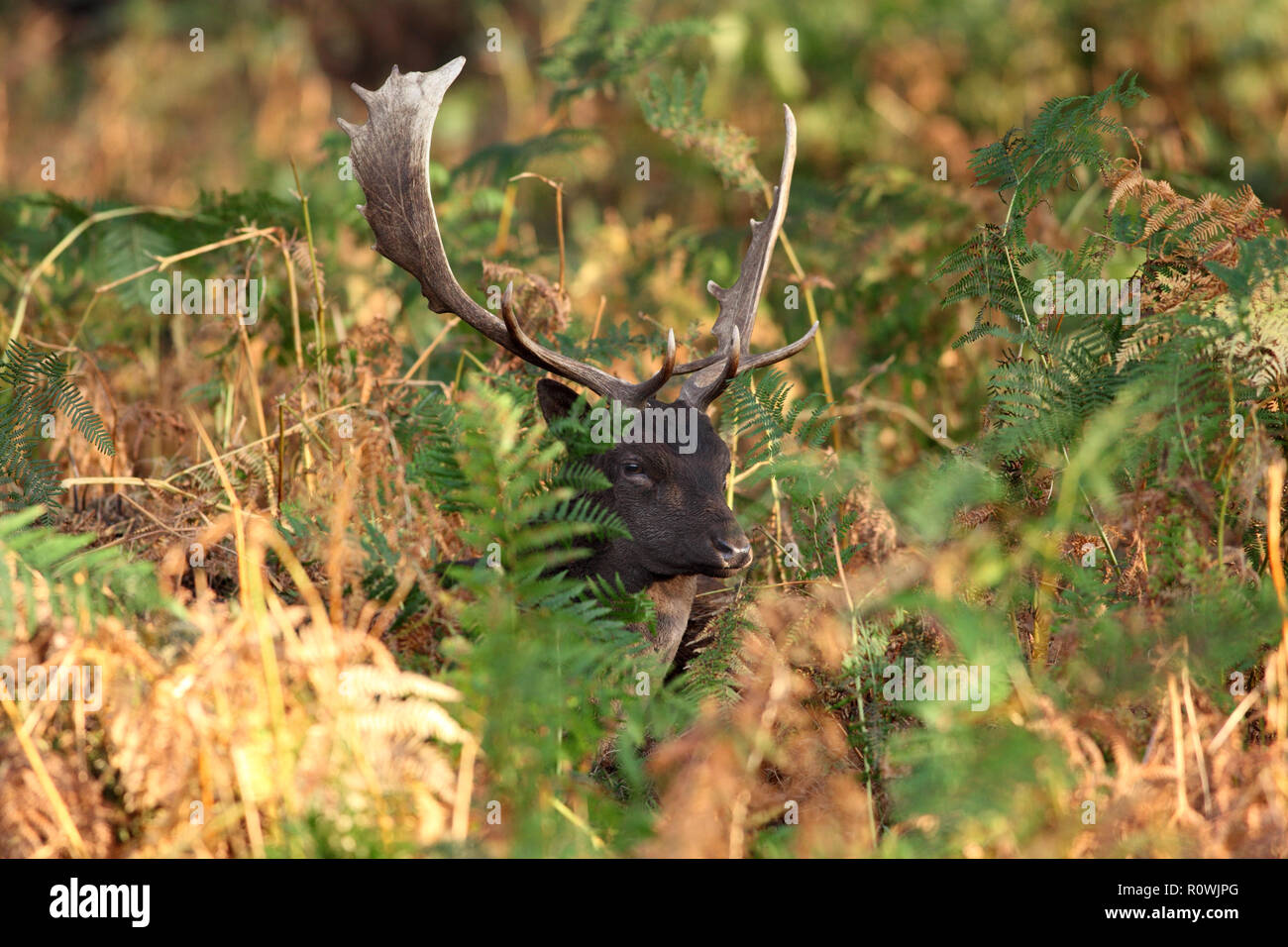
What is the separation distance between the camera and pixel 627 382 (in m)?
5.18

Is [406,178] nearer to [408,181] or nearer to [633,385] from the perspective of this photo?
[408,181]

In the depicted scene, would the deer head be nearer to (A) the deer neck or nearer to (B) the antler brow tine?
A: (B) the antler brow tine

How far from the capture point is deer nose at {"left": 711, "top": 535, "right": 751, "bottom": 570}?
4.83 metres

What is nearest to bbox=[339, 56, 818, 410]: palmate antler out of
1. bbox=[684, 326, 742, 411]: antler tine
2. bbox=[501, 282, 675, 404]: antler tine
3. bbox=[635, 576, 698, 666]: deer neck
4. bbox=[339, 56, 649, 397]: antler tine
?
bbox=[339, 56, 649, 397]: antler tine

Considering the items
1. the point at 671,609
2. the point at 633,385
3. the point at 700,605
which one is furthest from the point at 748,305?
the point at 671,609

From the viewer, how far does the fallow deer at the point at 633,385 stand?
195 inches

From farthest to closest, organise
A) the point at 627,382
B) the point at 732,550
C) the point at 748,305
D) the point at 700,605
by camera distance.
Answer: the point at 748,305 < the point at 700,605 < the point at 627,382 < the point at 732,550

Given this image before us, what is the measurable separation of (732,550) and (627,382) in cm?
78

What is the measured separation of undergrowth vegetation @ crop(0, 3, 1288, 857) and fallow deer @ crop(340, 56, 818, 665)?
0.64 ft

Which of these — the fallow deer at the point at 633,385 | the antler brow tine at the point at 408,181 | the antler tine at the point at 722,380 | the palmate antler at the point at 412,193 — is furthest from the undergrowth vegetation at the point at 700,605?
the antler brow tine at the point at 408,181

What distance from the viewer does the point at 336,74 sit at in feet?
59.7

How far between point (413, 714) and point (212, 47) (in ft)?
46.4

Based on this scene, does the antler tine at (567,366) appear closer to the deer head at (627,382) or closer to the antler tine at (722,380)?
the deer head at (627,382)

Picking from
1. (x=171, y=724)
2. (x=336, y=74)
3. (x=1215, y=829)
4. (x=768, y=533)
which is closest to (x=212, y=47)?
(x=336, y=74)
